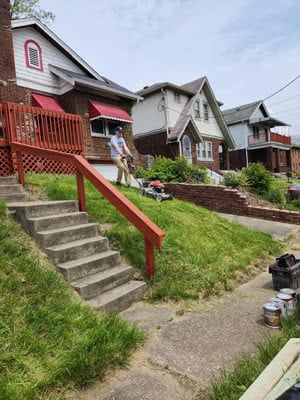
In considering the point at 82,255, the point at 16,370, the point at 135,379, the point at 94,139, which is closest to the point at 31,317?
the point at 16,370

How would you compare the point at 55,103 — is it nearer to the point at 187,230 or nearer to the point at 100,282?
the point at 187,230

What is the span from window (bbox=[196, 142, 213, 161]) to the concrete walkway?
1887cm

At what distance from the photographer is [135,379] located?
95.2 inches

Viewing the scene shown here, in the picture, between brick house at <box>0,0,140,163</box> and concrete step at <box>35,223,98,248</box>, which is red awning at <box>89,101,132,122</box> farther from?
concrete step at <box>35,223,98,248</box>

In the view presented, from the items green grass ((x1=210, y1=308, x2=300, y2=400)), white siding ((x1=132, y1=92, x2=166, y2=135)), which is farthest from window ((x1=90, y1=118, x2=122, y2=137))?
green grass ((x1=210, y1=308, x2=300, y2=400))

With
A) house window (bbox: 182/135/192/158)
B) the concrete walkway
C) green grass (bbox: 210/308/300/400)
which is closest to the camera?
green grass (bbox: 210/308/300/400)

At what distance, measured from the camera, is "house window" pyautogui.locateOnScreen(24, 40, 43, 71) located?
490 inches

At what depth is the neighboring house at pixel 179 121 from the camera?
66.3 feet

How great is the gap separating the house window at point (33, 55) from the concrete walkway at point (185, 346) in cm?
1211

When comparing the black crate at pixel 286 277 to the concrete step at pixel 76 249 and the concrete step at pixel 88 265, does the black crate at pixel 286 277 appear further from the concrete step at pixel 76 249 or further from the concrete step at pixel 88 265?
the concrete step at pixel 76 249

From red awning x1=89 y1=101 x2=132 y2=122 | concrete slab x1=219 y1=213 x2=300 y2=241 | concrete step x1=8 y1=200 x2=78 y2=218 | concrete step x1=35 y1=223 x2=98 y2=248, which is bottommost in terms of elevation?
concrete slab x1=219 y1=213 x2=300 y2=241

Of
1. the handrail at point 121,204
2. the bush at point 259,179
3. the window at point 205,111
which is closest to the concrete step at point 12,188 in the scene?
the handrail at point 121,204

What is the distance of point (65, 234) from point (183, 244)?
1.94 meters

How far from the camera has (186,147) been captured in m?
20.8
